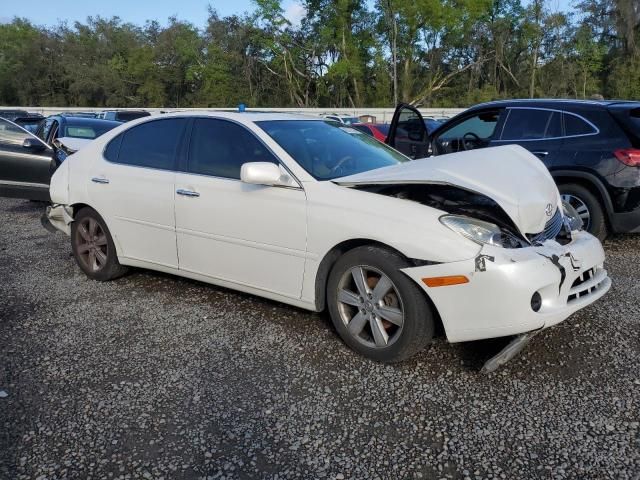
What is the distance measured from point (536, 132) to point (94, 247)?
4.93m

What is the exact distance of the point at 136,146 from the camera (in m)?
4.86

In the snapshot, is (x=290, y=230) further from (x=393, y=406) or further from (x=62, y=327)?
(x=62, y=327)

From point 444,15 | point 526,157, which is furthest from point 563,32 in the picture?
point 526,157

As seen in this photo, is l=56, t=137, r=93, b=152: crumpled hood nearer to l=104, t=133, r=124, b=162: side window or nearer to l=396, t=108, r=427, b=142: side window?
l=104, t=133, r=124, b=162: side window

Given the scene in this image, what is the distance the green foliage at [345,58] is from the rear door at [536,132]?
4350 cm

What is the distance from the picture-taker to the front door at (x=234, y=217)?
3.78 m

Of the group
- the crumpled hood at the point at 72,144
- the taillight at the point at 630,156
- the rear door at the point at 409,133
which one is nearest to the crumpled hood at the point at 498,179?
the taillight at the point at 630,156

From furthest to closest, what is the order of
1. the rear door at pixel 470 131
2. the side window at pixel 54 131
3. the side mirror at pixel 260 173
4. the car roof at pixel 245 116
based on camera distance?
1. the side window at pixel 54 131
2. the rear door at pixel 470 131
3. the car roof at pixel 245 116
4. the side mirror at pixel 260 173

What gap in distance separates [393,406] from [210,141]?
8.12 ft

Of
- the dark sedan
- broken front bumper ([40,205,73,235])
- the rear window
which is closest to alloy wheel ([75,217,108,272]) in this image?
broken front bumper ([40,205,73,235])

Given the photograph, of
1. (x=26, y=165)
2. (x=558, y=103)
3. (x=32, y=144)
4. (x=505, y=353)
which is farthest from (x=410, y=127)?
(x=26, y=165)

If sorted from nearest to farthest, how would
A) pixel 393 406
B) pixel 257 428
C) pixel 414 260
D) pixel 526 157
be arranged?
pixel 257 428, pixel 393 406, pixel 414 260, pixel 526 157

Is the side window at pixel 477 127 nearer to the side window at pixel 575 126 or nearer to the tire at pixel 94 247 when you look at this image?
the side window at pixel 575 126

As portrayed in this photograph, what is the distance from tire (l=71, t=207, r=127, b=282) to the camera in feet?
16.5
